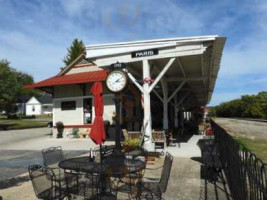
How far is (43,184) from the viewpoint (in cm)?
508

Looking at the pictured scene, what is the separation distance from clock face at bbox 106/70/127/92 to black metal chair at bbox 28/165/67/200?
11.3 ft

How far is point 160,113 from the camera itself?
2923 cm

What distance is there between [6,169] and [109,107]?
1053cm

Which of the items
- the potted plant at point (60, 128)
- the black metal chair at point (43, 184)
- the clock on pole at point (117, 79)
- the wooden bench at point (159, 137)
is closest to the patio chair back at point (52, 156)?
the black metal chair at point (43, 184)

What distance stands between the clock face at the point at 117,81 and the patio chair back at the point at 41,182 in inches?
135

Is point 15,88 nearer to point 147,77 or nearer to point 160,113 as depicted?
point 160,113

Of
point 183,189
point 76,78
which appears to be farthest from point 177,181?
point 76,78

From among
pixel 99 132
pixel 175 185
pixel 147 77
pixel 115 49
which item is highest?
pixel 115 49

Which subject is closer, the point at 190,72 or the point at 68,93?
the point at 190,72

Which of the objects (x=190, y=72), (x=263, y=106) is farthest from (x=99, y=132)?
(x=263, y=106)

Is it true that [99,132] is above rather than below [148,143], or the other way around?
above

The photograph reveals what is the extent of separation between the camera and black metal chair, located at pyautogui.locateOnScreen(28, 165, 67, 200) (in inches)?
192

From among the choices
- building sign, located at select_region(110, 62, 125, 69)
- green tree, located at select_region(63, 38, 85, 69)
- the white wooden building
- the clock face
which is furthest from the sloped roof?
building sign, located at select_region(110, 62, 125, 69)

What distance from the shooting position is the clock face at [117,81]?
26.1ft
